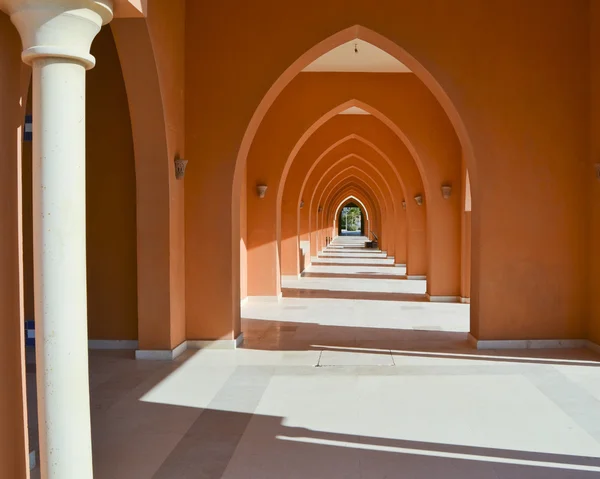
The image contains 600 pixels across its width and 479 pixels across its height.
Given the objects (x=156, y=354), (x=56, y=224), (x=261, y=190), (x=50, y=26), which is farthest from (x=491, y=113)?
(x=56, y=224)

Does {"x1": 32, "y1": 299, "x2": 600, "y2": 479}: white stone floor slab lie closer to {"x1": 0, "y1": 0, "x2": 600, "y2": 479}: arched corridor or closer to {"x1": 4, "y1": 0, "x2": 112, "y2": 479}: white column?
{"x1": 0, "y1": 0, "x2": 600, "y2": 479}: arched corridor

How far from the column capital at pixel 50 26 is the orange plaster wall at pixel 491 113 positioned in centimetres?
491

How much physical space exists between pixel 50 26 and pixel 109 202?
16.9ft

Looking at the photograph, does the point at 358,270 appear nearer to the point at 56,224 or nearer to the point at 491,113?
the point at 491,113

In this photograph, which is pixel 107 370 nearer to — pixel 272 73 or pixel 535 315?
pixel 272 73

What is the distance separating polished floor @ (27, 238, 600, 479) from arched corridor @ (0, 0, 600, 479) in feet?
0.10

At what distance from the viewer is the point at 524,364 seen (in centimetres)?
714

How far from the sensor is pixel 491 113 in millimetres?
8000

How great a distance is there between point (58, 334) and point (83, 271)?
324 millimetres

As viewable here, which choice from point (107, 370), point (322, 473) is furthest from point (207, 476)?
point (107, 370)

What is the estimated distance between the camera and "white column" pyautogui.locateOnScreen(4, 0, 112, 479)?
3.06 metres

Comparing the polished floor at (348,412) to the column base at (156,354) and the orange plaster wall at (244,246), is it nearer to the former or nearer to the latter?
the column base at (156,354)

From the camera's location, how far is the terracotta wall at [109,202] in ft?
26.2

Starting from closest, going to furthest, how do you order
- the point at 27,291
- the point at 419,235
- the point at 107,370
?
the point at 107,370 < the point at 27,291 < the point at 419,235
